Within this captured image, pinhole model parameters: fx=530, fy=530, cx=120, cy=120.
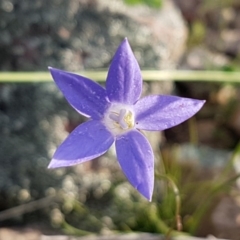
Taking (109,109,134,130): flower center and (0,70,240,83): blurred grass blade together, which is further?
(0,70,240,83): blurred grass blade

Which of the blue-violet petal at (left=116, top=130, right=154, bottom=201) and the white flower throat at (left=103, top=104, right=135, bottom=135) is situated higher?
the white flower throat at (left=103, top=104, right=135, bottom=135)

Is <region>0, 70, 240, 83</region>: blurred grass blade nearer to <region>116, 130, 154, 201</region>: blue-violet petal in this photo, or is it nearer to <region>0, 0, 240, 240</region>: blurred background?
<region>0, 0, 240, 240</region>: blurred background

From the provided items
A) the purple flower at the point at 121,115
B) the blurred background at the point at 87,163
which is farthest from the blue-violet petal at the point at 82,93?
the blurred background at the point at 87,163

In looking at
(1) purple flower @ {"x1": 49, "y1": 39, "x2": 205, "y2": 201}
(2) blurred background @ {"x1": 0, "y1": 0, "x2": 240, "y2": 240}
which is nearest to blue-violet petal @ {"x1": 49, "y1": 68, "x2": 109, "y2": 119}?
(1) purple flower @ {"x1": 49, "y1": 39, "x2": 205, "y2": 201}

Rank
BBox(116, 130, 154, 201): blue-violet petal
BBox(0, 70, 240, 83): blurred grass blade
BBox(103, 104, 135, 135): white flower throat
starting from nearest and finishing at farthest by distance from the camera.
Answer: BBox(116, 130, 154, 201): blue-violet petal, BBox(103, 104, 135, 135): white flower throat, BBox(0, 70, 240, 83): blurred grass blade

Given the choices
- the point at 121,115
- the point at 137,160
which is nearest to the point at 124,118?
the point at 121,115

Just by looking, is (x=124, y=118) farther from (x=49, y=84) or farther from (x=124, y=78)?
(x=49, y=84)

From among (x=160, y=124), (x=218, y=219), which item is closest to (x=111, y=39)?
(x=218, y=219)
